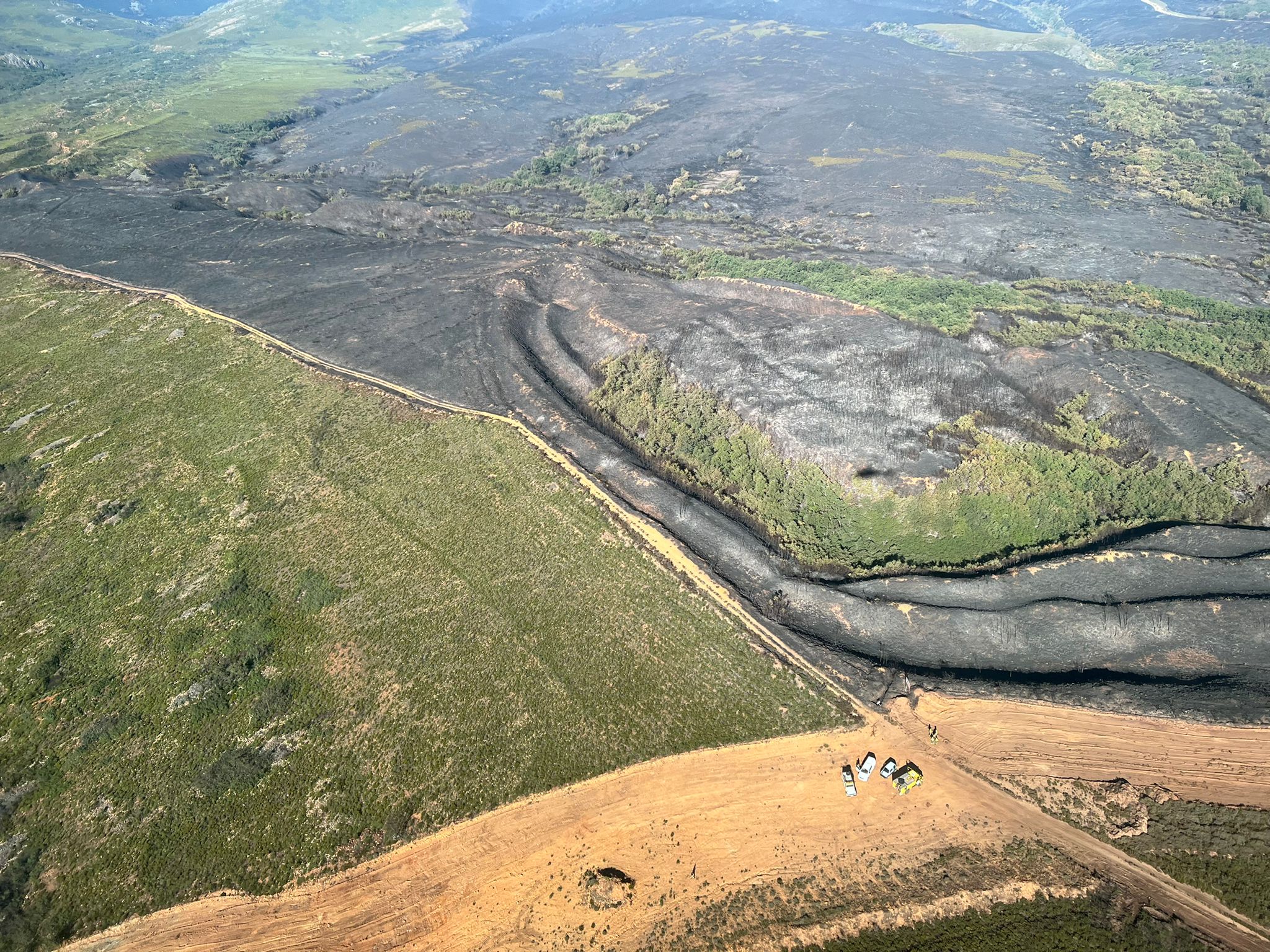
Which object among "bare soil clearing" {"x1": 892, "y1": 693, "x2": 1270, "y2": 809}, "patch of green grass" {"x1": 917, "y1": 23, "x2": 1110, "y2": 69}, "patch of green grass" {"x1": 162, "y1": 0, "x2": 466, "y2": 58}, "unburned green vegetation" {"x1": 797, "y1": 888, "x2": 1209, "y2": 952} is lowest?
"unburned green vegetation" {"x1": 797, "y1": 888, "x2": 1209, "y2": 952}

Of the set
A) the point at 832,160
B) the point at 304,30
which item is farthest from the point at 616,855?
the point at 304,30

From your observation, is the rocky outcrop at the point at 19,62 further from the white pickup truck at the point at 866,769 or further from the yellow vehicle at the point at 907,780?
the yellow vehicle at the point at 907,780

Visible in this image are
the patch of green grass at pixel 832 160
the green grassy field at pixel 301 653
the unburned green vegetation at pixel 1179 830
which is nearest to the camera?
the unburned green vegetation at pixel 1179 830

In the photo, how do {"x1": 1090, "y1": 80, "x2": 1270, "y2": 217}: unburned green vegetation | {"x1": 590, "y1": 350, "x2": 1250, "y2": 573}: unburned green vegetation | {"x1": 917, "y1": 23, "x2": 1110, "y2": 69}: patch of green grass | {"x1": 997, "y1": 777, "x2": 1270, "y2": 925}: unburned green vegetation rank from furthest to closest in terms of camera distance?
1. {"x1": 917, "y1": 23, "x2": 1110, "y2": 69}: patch of green grass
2. {"x1": 1090, "y1": 80, "x2": 1270, "y2": 217}: unburned green vegetation
3. {"x1": 590, "y1": 350, "x2": 1250, "y2": 573}: unburned green vegetation
4. {"x1": 997, "y1": 777, "x2": 1270, "y2": 925}: unburned green vegetation

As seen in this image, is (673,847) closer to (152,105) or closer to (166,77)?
(152,105)

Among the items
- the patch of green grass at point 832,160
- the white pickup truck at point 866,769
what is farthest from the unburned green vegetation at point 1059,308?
the patch of green grass at point 832,160

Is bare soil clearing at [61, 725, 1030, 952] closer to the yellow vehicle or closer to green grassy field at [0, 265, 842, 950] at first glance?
the yellow vehicle

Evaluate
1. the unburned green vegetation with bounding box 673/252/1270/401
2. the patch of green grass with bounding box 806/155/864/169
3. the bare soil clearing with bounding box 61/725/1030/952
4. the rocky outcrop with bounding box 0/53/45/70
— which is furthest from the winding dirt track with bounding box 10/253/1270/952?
the rocky outcrop with bounding box 0/53/45/70

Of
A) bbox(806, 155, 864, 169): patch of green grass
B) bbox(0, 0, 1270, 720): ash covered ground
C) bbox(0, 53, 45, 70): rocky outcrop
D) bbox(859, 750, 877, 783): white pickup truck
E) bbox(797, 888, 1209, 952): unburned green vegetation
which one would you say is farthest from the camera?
bbox(0, 53, 45, 70): rocky outcrop
